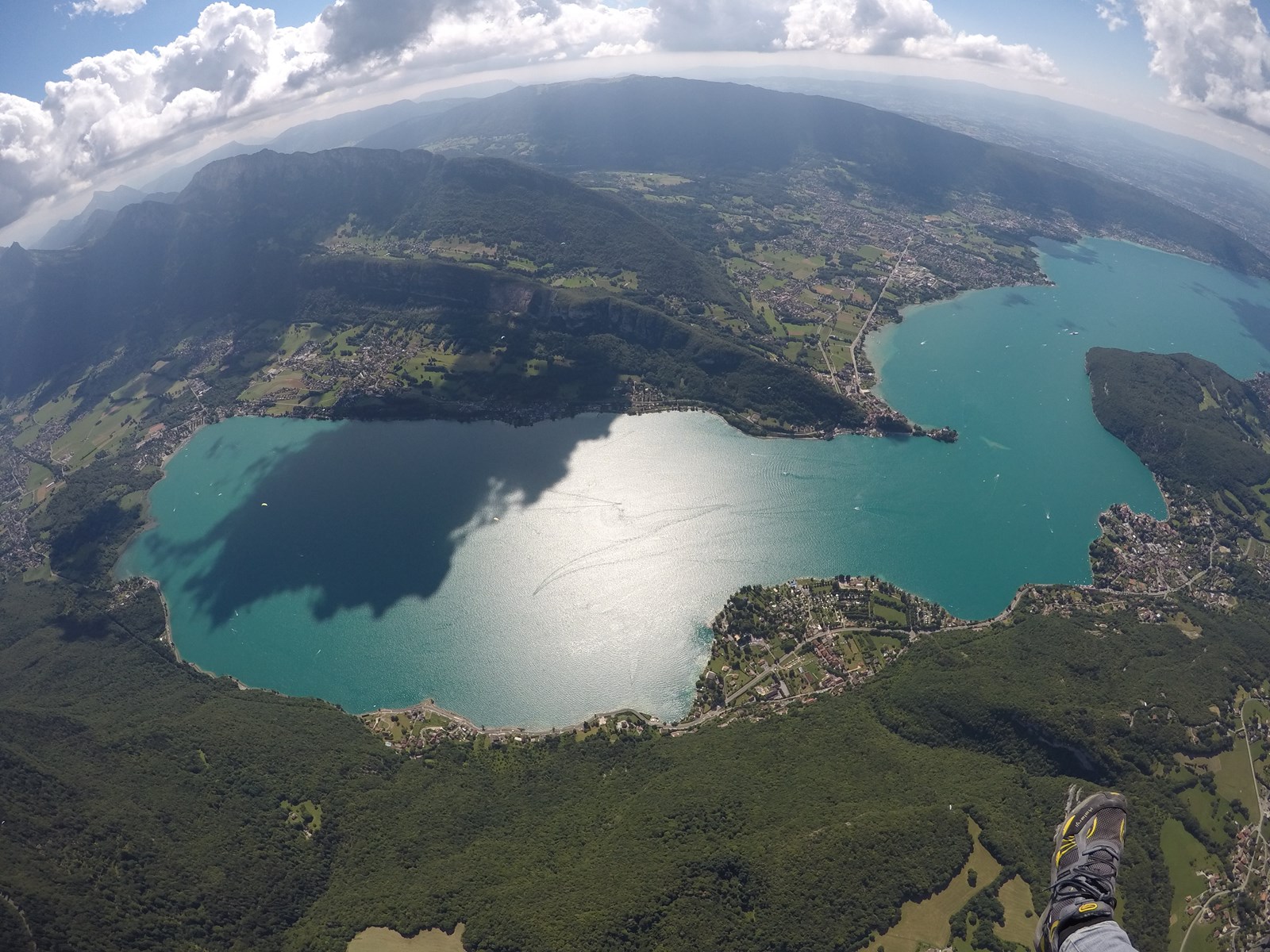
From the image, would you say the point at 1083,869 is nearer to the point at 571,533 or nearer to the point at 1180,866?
the point at 1180,866

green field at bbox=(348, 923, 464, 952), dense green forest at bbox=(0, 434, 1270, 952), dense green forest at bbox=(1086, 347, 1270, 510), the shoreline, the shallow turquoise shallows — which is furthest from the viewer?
dense green forest at bbox=(1086, 347, 1270, 510)

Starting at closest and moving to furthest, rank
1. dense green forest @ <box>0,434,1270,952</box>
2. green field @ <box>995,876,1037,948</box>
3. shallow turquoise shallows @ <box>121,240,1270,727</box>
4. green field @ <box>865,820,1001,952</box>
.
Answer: green field @ <box>865,820,1001,952</box>
green field @ <box>995,876,1037,948</box>
dense green forest @ <box>0,434,1270,952</box>
shallow turquoise shallows @ <box>121,240,1270,727</box>

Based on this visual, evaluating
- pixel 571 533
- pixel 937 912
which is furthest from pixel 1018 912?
pixel 571 533

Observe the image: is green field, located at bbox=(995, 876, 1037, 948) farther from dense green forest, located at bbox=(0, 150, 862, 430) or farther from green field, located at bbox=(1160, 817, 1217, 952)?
dense green forest, located at bbox=(0, 150, 862, 430)

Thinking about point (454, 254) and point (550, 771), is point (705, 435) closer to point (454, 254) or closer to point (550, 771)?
point (550, 771)

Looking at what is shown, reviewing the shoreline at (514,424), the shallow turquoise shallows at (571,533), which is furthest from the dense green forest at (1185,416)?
the shoreline at (514,424)

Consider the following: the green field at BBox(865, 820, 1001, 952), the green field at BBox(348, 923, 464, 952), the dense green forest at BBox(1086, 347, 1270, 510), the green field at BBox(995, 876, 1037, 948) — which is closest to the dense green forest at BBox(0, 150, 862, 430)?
the dense green forest at BBox(1086, 347, 1270, 510)
